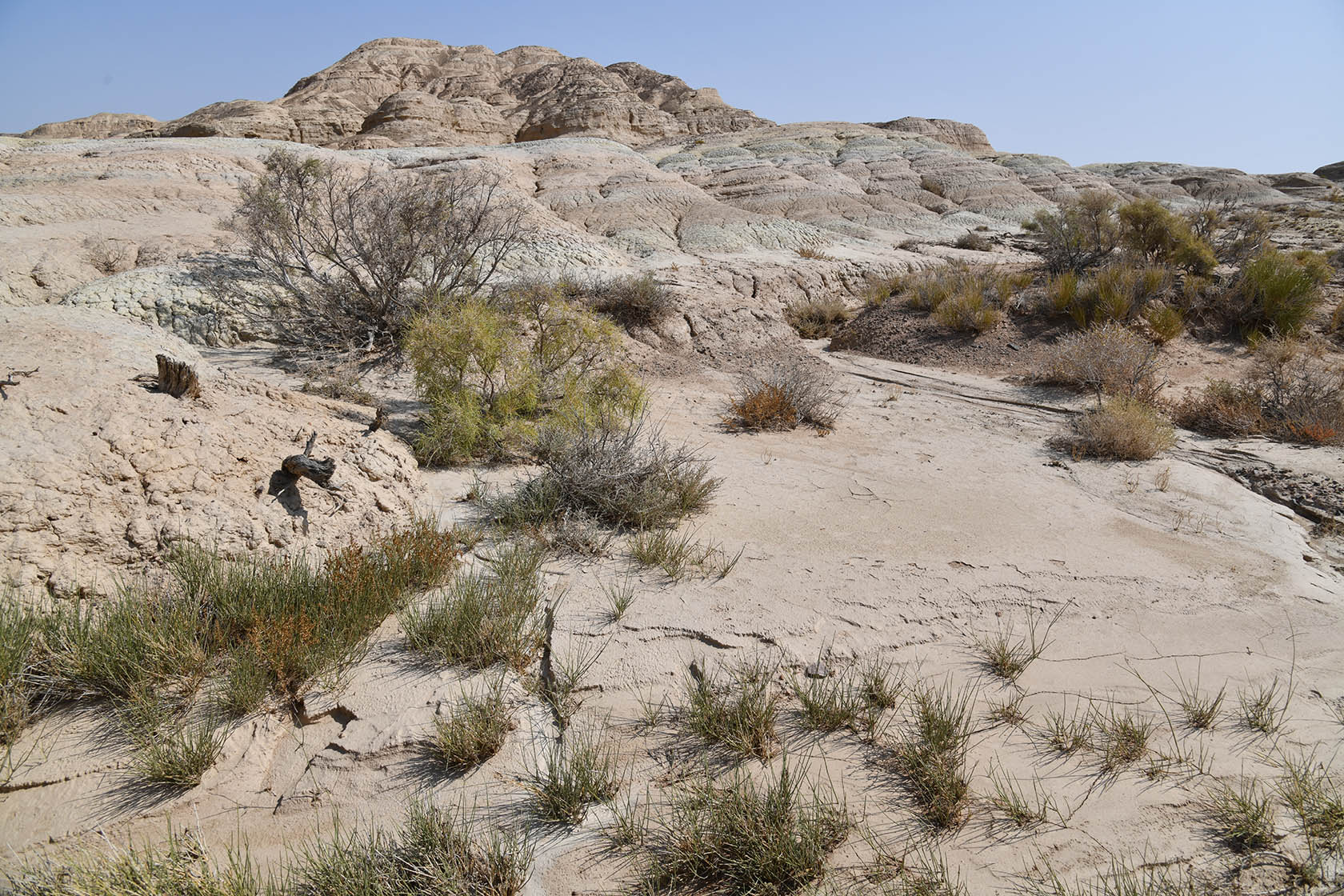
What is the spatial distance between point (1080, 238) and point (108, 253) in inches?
641

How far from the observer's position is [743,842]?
2406 millimetres

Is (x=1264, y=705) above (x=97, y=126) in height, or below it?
below

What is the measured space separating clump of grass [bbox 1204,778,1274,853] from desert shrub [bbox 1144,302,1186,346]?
931 centimetres

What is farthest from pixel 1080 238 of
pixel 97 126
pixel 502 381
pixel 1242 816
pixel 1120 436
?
pixel 97 126

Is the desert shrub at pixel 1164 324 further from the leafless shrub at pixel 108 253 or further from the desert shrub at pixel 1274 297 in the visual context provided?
the leafless shrub at pixel 108 253

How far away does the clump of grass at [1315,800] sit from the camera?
2.52m

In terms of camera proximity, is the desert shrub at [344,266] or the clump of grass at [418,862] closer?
the clump of grass at [418,862]

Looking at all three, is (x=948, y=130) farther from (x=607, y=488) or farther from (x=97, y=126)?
(x=97, y=126)

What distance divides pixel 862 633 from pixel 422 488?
3.43 metres

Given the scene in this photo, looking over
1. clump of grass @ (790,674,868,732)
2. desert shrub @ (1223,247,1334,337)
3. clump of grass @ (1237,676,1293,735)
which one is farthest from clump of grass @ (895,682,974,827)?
desert shrub @ (1223,247,1334,337)

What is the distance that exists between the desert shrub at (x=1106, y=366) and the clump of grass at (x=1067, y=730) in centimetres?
612

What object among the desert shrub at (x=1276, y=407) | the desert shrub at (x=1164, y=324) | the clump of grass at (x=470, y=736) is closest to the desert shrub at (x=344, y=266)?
the clump of grass at (x=470, y=736)

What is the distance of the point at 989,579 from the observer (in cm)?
452

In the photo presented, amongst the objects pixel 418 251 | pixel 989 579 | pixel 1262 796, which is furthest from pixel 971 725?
pixel 418 251
